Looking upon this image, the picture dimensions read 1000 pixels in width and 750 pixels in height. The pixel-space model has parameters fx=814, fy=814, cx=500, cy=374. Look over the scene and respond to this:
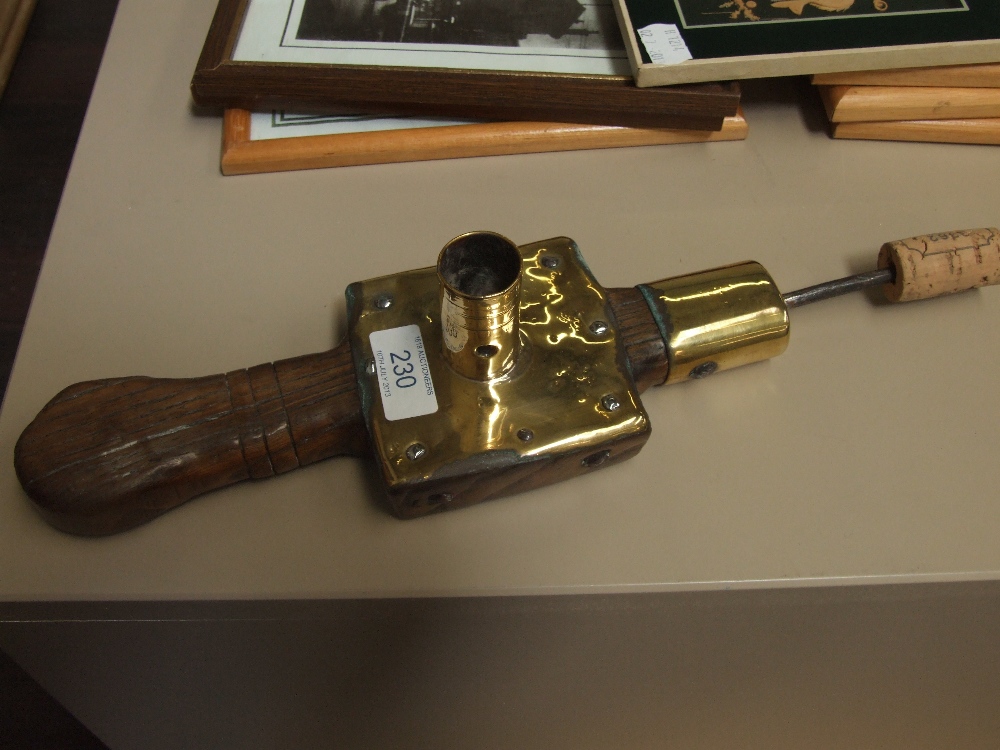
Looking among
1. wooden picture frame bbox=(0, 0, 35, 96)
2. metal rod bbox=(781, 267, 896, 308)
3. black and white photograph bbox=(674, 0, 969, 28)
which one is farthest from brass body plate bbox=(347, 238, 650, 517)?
wooden picture frame bbox=(0, 0, 35, 96)

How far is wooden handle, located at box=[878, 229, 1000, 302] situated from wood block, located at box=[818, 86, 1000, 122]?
0.14 metres

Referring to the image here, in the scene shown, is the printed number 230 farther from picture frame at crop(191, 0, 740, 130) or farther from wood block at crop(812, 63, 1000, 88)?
wood block at crop(812, 63, 1000, 88)

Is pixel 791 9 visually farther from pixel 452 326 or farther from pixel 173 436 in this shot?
pixel 173 436

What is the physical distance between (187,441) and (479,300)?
19 centimetres

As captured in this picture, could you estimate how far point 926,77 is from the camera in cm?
66

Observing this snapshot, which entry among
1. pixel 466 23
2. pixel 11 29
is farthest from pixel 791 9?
pixel 11 29

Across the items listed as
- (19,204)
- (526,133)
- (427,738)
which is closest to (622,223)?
(526,133)

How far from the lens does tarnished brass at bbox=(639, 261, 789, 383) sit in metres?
0.52

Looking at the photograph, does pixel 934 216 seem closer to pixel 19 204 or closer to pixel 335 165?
pixel 335 165

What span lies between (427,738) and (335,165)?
18.2 inches

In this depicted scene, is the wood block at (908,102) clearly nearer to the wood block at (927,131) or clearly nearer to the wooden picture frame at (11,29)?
the wood block at (927,131)

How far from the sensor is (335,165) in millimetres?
663

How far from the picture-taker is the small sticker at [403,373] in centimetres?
48

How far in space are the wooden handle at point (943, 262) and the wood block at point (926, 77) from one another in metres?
0.15
